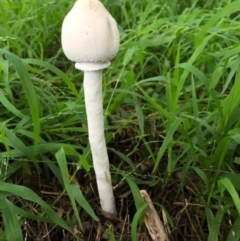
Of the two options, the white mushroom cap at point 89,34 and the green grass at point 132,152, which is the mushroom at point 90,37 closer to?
the white mushroom cap at point 89,34

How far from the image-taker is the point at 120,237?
1124 millimetres

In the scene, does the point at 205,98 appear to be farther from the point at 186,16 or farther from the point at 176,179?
the point at 186,16

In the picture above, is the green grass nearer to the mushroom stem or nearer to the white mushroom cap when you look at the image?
the mushroom stem

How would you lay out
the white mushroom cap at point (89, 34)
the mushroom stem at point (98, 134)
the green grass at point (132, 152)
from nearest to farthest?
1. the white mushroom cap at point (89, 34)
2. the mushroom stem at point (98, 134)
3. the green grass at point (132, 152)

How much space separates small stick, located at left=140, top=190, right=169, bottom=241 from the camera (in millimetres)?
1093

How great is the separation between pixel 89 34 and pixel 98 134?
0.27m

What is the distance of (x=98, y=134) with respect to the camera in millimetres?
1037

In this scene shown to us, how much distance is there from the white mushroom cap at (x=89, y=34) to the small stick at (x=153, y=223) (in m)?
0.43

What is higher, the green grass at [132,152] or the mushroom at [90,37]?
the mushroom at [90,37]

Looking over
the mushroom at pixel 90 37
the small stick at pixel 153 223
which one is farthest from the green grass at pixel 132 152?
the mushroom at pixel 90 37

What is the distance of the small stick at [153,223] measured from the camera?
1.09 metres

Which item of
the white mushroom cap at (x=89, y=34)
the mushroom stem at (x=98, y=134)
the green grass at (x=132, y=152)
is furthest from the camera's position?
the green grass at (x=132, y=152)

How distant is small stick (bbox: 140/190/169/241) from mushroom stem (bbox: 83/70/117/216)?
0.10 m

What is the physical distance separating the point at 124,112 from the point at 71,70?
363mm
